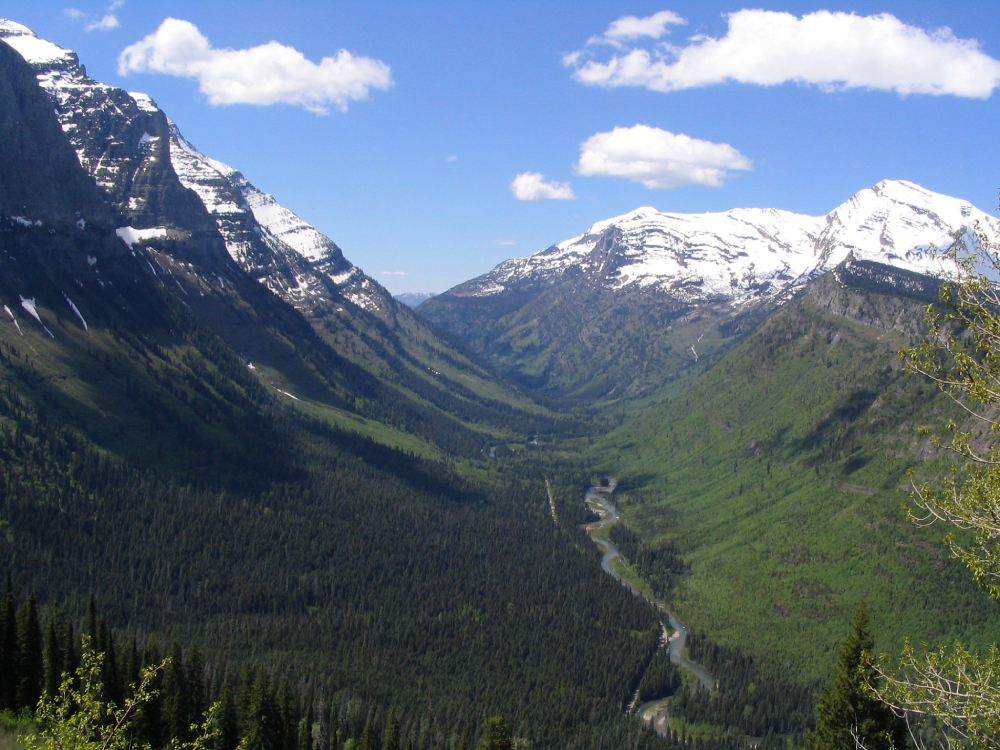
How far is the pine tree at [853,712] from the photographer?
4441cm

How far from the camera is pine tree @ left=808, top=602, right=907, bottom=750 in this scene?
4441 cm

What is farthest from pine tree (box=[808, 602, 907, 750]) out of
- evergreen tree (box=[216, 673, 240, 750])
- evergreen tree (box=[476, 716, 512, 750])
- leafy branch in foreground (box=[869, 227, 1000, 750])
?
evergreen tree (box=[216, 673, 240, 750])

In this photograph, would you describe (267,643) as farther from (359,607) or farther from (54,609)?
(54,609)

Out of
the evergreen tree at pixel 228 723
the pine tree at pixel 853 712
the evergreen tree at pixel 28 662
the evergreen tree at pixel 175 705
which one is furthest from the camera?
the evergreen tree at pixel 228 723

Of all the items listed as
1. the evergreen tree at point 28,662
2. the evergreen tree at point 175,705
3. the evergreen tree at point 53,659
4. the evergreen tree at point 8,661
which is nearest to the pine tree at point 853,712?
the evergreen tree at point 175,705

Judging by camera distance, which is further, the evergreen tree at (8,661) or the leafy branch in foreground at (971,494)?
the evergreen tree at (8,661)

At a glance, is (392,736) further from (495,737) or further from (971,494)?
(971,494)

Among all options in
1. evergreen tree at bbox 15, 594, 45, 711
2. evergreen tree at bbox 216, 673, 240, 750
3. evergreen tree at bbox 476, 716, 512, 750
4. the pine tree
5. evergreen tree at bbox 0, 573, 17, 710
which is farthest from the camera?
evergreen tree at bbox 216, 673, 240, 750

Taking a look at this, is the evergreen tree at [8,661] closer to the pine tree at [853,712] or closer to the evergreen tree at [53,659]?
the evergreen tree at [53,659]

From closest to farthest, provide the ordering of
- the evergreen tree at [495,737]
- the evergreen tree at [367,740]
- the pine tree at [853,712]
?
the pine tree at [853,712] → the evergreen tree at [495,737] → the evergreen tree at [367,740]

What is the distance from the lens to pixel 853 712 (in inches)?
1797

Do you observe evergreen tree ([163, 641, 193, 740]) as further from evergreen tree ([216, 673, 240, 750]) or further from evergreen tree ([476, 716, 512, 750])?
evergreen tree ([476, 716, 512, 750])

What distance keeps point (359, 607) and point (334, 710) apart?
2428 inches

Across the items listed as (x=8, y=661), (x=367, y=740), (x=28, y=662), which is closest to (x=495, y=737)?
(x=367, y=740)
